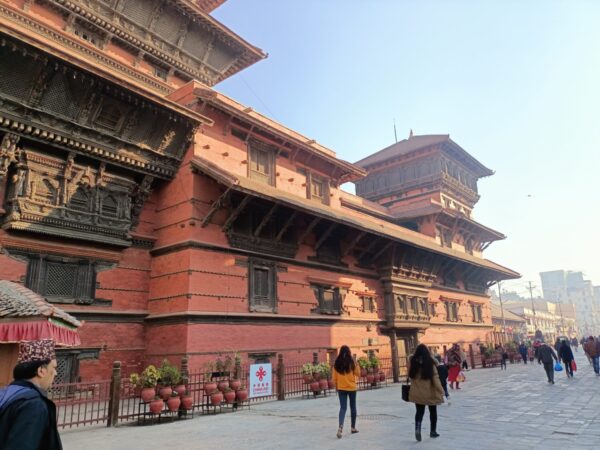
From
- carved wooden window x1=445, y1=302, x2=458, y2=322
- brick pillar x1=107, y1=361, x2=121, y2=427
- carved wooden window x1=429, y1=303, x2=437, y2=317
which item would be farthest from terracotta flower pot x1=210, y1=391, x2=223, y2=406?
carved wooden window x1=445, y1=302, x2=458, y2=322

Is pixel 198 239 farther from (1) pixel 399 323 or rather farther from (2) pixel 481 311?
(2) pixel 481 311

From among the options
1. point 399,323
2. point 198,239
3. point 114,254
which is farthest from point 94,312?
point 399,323

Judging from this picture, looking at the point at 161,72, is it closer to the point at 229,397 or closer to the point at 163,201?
the point at 163,201

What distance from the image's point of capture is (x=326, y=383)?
47.0 feet

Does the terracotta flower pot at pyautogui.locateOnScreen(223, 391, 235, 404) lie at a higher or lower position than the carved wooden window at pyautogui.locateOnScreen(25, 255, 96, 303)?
lower

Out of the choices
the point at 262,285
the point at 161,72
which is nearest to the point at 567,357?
the point at 262,285

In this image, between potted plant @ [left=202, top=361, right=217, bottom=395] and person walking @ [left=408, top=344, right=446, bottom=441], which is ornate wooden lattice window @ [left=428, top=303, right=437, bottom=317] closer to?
potted plant @ [left=202, top=361, right=217, bottom=395]

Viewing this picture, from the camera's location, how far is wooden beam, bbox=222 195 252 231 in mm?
14930

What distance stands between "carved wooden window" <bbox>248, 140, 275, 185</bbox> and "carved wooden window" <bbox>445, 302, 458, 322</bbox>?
17.6 meters

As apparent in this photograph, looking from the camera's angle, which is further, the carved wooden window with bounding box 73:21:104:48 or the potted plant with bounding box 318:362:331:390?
the carved wooden window with bounding box 73:21:104:48

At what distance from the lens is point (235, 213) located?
50.4ft

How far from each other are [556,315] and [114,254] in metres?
115

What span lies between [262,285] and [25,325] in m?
9.09

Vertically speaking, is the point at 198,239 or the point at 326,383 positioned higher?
the point at 198,239
